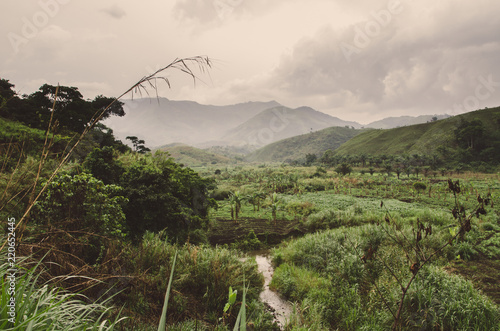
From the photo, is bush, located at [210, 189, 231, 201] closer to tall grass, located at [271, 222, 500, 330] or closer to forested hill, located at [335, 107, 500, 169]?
tall grass, located at [271, 222, 500, 330]

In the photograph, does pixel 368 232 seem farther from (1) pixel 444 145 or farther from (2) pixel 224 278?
(1) pixel 444 145

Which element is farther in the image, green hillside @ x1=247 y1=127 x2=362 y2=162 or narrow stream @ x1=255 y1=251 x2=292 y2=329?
green hillside @ x1=247 y1=127 x2=362 y2=162

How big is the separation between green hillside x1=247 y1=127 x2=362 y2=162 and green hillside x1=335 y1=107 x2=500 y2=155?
54356 mm

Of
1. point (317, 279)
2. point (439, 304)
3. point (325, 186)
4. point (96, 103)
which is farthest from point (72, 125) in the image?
point (325, 186)

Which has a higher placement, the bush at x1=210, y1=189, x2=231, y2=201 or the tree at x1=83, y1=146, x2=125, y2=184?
the tree at x1=83, y1=146, x2=125, y2=184

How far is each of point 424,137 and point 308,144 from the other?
96.8m

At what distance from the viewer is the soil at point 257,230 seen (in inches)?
537

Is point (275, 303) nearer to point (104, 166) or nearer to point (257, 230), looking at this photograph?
point (257, 230)

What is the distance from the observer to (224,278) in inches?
275

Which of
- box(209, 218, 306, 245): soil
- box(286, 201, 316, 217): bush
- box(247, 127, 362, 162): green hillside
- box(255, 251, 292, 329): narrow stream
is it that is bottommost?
box(255, 251, 292, 329): narrow stream

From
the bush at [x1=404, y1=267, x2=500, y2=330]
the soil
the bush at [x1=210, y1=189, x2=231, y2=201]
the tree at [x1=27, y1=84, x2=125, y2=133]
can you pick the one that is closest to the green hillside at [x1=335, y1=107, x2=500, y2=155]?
the bush at [x1=210, y1=189, x2=231, y2=201]

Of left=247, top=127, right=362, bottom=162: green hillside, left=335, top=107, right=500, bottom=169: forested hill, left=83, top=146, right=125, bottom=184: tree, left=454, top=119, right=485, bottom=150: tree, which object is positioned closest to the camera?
left=83, top=146, right=125, bottom=184: tree

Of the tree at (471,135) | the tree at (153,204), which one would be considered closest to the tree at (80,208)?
the tree at (153,204)

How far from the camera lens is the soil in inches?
537
